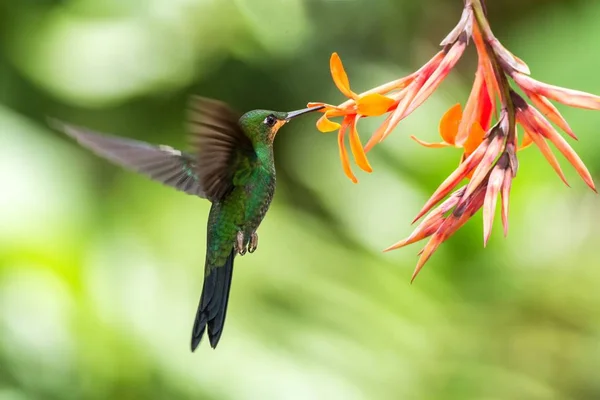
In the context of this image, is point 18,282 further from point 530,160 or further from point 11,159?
point 530,160

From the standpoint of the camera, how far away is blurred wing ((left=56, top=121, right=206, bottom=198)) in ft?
2.67

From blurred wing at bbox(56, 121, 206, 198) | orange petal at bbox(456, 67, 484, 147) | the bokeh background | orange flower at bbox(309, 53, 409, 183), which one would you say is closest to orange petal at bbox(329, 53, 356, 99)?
orange flower at bbox(309, 53, 409, 183)

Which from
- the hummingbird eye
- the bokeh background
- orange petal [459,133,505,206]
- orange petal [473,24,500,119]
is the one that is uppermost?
the bokeh background

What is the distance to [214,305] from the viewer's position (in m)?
0.84

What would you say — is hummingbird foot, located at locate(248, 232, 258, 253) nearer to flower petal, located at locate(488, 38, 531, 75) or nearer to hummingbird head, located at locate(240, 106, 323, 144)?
hummingbird head, located at locate(240, 106, 323, 144)

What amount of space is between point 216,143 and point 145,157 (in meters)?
0.13

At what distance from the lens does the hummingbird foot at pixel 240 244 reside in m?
0.88

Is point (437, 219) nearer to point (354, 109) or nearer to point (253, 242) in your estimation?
point (354, 109)

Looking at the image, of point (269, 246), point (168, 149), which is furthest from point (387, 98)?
point (269, 246)

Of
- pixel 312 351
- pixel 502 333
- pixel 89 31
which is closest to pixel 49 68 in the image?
pixel 89 31

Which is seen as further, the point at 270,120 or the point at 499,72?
the point at 270,120

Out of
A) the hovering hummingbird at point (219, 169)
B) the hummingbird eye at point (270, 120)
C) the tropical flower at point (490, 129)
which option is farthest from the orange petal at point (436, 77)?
the hummingbird eye at point (270, 120)

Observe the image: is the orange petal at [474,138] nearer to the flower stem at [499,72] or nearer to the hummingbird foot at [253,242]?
the flower stem at [499,72]

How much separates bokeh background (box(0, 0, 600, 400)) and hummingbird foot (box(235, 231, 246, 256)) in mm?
1000
